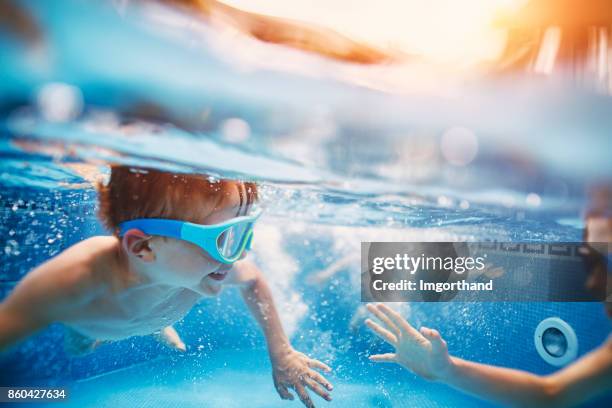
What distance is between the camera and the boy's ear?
3.50m

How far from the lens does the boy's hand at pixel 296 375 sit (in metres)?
4.12

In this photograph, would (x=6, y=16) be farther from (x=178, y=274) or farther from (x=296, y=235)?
(x=296, y=235)

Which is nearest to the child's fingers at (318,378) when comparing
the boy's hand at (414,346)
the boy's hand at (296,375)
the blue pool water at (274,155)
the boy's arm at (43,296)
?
the boy's hand at (296,375)

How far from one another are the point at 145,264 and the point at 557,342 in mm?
6231

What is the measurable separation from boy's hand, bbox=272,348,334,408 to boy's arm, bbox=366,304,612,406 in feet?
3.59

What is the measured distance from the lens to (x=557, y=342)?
5641mm

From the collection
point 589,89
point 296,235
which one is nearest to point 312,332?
point 296,235

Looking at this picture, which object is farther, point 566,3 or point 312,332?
point 312,332

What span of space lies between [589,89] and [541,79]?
1.43ft

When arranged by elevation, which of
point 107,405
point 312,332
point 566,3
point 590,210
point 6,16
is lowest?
point 312,332

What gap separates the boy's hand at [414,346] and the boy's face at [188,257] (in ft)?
6.14

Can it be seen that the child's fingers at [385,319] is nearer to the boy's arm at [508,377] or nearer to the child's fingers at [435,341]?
the boy's arm at [508,377]

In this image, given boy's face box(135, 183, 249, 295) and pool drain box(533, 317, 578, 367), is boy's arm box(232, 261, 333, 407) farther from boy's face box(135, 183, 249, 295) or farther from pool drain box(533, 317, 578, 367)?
pool drain box(533, 317, 578, 367)

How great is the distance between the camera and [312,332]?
16125 mm
